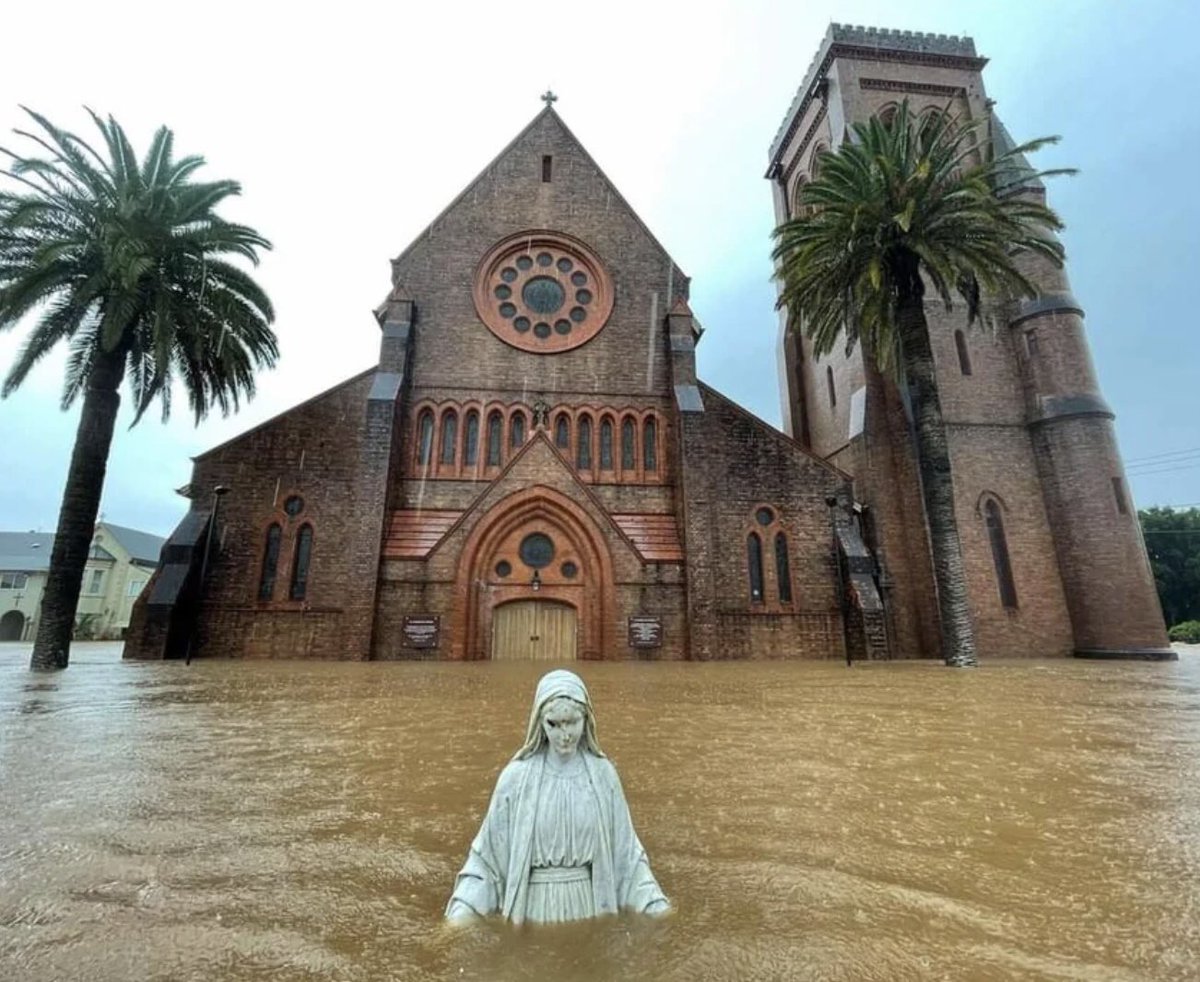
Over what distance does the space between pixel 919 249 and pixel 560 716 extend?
16.4 m

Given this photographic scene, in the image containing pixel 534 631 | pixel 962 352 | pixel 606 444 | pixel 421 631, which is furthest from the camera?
pixel 962 352

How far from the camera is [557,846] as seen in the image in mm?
2508

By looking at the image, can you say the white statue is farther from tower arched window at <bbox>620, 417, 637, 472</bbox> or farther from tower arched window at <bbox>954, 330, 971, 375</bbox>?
tower arched window at <bbox>954, 330, 971, 375</bbox>

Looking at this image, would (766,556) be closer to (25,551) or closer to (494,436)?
(494,436)

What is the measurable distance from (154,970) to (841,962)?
Result: 2.51 meters

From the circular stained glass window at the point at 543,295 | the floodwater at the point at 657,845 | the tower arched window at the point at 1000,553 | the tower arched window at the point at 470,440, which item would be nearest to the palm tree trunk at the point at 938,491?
the tower arched window at the point at 1000,553

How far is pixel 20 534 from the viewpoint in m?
51.2

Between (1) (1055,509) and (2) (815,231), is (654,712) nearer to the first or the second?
(2) (815,231)

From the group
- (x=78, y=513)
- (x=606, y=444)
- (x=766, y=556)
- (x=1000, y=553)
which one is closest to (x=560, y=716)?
(x=766, y=556)

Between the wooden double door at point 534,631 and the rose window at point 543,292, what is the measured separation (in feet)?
27.7

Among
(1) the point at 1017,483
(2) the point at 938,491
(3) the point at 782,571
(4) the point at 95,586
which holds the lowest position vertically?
(3) the point at 782,571

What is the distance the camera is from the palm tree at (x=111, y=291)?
13898 mm

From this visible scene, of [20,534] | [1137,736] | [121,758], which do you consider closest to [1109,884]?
[1137,736]

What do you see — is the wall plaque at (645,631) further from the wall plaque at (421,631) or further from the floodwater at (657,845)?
the floodwater at (657,845)
